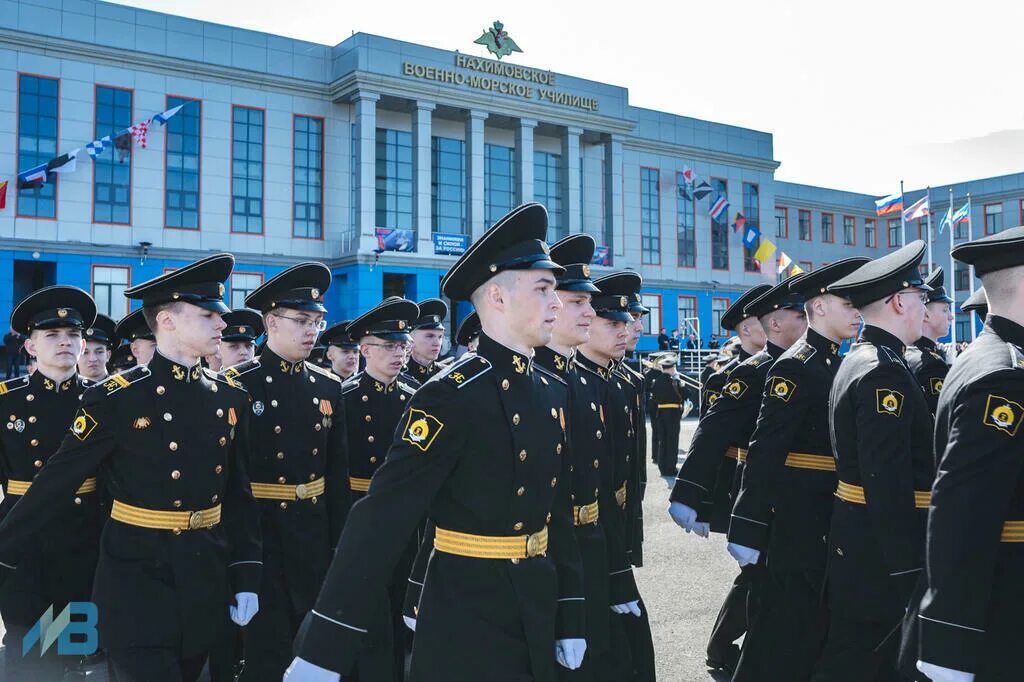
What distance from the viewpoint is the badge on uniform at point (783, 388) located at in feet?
17.4

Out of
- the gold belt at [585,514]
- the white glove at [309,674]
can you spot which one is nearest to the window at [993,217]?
the gold belt at [585,514]

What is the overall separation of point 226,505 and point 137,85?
105 ft

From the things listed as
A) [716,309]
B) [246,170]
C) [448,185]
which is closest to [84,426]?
[246,170]

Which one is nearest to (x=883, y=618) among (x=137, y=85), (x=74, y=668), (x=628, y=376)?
(x=628, y=376)

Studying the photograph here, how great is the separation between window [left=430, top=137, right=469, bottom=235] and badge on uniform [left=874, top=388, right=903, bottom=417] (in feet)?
114

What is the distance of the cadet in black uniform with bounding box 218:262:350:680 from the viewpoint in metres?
5.34

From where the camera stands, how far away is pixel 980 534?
2.78 meters

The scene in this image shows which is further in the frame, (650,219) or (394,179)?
(650,219)

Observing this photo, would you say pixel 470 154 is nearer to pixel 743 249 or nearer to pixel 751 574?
pixel 743 249

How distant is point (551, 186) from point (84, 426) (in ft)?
127

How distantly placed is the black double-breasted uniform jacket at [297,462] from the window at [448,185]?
3304 cm

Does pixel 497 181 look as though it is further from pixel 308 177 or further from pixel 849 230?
pixel 849 230

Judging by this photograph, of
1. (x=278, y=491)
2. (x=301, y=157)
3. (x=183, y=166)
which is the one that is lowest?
(x=278, y=491)

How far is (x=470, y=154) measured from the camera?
3797 centimetres
